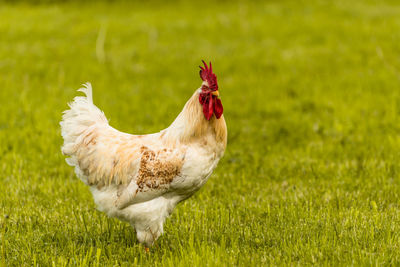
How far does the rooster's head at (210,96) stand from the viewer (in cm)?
494

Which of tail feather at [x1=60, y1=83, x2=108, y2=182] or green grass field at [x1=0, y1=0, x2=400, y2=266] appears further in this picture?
tail feather at [x1=60, y1=83, x2=108, y2=182]

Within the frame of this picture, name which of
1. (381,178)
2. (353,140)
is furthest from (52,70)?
(381,178)

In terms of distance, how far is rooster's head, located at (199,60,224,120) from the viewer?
494 centimetres

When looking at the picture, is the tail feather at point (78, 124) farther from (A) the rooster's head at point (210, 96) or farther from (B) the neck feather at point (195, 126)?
(A) the rooster's head at point (210, 96)

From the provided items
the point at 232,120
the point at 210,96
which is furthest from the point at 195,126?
the point at 232,120

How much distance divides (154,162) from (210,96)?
0.83 m

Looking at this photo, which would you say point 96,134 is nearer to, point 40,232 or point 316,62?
point 40,232

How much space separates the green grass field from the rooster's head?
1230 mm

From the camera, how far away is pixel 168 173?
196 inches

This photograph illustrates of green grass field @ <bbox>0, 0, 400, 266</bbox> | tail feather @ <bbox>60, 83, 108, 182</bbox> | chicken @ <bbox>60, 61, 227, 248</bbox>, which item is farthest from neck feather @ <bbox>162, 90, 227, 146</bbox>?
green grass field @ <bbox>0, 0, 400, 266</bbox>

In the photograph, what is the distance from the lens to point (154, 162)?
16.7 feet

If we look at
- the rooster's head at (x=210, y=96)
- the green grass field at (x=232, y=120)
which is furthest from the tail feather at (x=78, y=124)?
the rooster's head at (x=210, y=96)

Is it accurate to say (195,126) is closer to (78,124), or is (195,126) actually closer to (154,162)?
(154,162)

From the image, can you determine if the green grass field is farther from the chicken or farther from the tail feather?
the tail feather
